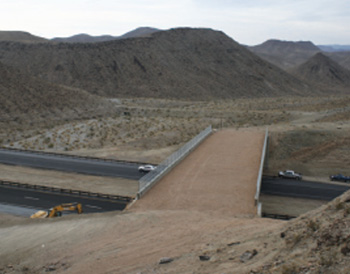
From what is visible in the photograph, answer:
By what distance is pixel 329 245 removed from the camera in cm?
1117

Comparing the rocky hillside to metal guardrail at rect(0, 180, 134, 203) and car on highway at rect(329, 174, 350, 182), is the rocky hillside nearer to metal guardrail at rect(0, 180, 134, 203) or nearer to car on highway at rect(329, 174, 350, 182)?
car on highway at rect(329, 174, 350, 182)

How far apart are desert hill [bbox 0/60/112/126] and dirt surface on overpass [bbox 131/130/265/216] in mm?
38471

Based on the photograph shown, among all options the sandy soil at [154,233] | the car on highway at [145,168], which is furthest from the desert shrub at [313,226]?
the car on highway at [145,168]

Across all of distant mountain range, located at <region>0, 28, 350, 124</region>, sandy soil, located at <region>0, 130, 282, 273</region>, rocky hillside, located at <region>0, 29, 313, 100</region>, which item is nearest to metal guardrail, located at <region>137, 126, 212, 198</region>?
sandy soil, located at <region>0, 130, 282, 273</region>

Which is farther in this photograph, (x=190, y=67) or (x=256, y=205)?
(x=190, y=67)

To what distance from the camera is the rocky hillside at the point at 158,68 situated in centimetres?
11538

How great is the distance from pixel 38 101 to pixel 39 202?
48524 mm

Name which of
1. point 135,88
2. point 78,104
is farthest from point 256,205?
point 135,88

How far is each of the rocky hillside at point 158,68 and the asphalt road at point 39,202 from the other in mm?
81194

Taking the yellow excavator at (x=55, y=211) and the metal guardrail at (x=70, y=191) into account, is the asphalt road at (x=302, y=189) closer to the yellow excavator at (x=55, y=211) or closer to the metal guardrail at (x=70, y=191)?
the metal guardrail at (x=70, y=191)

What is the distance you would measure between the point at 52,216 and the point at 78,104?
55.7m

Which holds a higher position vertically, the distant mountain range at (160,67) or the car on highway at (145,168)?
the distant mountain range at (160,67)

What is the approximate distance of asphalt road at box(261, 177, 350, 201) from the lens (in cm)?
3384

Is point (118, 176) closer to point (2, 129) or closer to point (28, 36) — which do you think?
point (2, 129)
